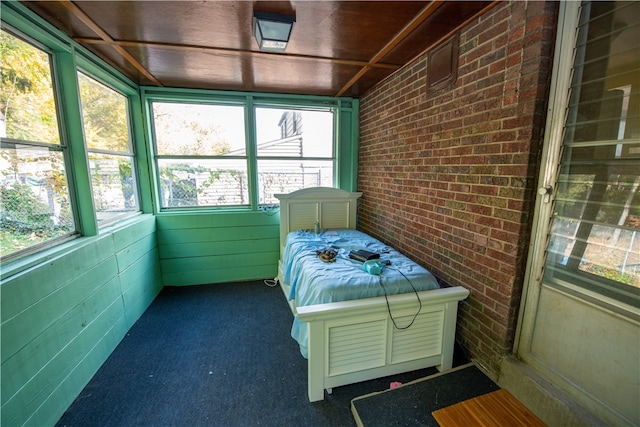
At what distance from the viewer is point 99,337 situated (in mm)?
1940

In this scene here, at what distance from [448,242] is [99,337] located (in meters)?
2.70

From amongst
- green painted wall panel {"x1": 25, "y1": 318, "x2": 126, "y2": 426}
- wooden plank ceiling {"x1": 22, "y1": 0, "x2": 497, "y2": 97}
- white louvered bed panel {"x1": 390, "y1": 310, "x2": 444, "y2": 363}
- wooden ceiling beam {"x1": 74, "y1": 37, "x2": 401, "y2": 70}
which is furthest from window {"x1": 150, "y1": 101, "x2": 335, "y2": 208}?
white louvered bed panel {"x1": 390, "y1": 310, "x2": 444, "y2": 363}

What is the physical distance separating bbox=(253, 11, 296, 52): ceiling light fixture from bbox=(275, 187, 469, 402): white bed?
1769mm

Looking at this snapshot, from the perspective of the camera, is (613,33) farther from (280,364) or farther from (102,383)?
(102,383)

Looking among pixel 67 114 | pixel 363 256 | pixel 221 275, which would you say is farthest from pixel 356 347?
pixel 67 114

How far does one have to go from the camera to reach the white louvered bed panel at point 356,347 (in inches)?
62.9

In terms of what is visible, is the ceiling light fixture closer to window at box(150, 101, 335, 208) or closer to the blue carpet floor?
window at box(150, 101, 335, 208)

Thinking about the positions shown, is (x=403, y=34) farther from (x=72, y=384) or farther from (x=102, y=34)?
(x=72, y=384)

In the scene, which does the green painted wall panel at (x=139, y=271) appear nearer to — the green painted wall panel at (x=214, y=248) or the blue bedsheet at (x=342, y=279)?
the green painted wall panel at (x=214, y=248)

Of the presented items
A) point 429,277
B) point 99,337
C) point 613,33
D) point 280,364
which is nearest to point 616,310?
point 429,277

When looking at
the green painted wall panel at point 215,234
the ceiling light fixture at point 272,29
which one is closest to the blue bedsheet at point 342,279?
the green painted wall panel at point 215,234

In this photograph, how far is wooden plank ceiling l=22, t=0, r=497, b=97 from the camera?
1.54 meters

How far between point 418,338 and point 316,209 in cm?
192

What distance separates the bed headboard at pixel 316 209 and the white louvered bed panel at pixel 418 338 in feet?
5.88
